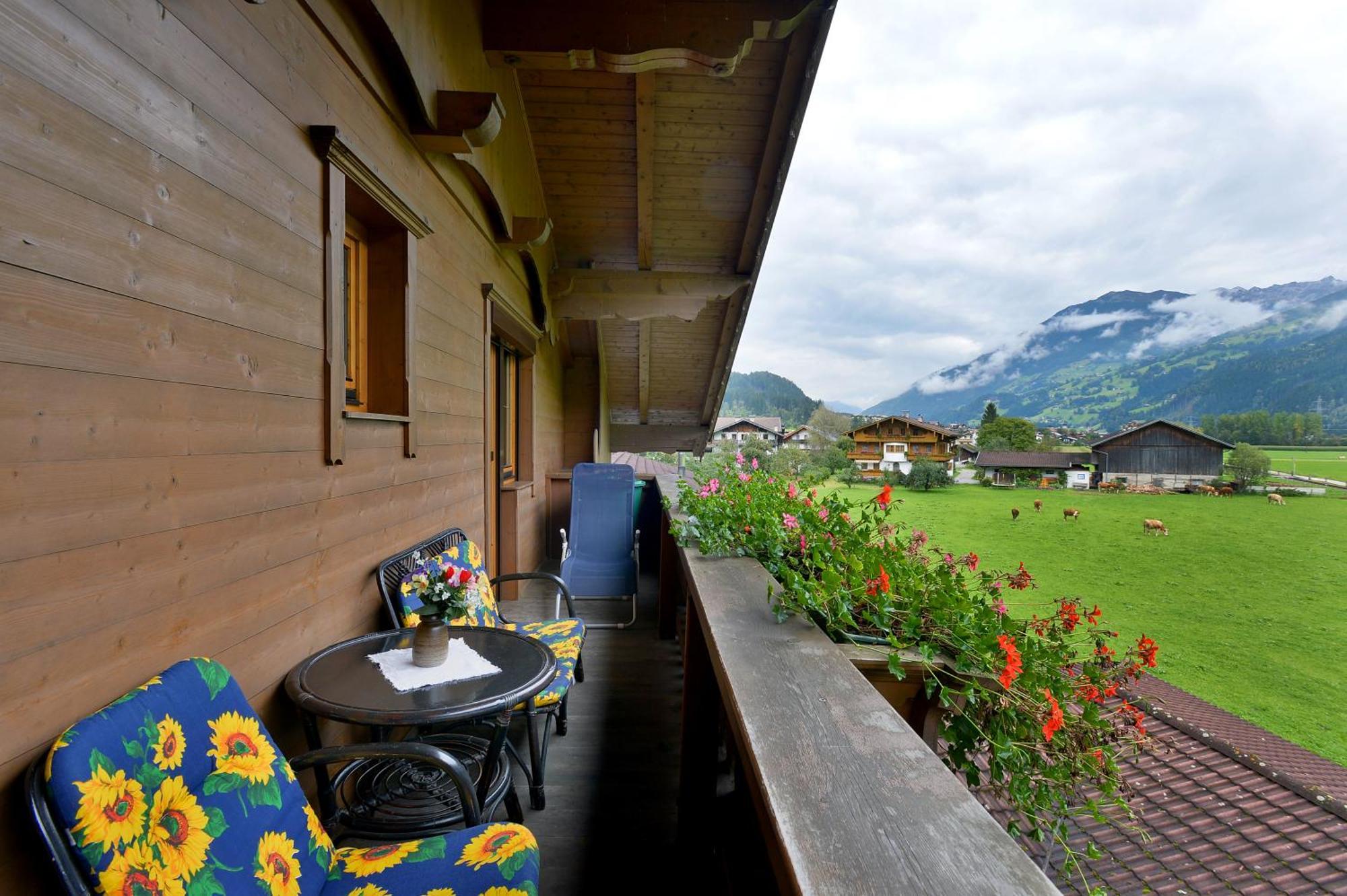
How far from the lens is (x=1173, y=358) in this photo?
51.8 feet

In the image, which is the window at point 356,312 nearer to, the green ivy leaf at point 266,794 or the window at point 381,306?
the window at point 381,306

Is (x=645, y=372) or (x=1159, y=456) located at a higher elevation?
(x=645, y=372)

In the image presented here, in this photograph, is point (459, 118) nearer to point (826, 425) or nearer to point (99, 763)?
point (99, 763)

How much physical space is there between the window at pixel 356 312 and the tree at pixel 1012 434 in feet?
31.0

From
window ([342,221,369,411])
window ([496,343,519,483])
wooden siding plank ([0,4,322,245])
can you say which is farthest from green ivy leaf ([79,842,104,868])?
window ([496,343,519,483])

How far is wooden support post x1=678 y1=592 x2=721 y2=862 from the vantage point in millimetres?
1621

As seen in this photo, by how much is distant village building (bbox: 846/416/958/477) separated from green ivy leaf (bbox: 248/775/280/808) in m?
8.73

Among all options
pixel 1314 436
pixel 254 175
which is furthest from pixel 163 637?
pixel 1314 436

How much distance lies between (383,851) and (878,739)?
1085 millimetres

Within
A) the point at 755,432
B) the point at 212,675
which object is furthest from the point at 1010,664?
the point at 755,432

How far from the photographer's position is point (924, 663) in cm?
111

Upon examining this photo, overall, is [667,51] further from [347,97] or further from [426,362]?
[426,362]

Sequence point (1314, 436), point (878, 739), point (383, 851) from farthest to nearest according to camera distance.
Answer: point (1314, 436) < point (383, 851) < point (878, 739)

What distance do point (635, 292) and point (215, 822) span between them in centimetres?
470
